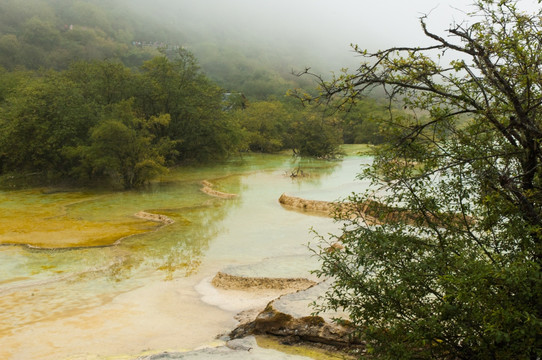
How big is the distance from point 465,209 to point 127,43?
Answer: 426 feet

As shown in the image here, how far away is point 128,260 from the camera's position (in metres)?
12.1

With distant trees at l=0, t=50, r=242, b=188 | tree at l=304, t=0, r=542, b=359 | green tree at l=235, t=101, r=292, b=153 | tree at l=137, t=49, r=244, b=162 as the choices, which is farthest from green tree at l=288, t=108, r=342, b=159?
tree at l=304, t=0, r=542, b=359

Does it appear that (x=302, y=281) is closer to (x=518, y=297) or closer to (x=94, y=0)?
(x=518, y=297)

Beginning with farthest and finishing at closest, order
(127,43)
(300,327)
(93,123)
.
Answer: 1. (127,43)
2. (93,123)
3. (300,327)

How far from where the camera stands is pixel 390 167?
208 inches

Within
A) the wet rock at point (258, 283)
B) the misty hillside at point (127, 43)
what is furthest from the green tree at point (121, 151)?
the misty hillside at point (127, 43)

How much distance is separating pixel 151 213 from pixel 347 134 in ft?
165

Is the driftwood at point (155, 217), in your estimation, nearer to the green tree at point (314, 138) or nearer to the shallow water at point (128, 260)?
the shallow water at point (128, 260)

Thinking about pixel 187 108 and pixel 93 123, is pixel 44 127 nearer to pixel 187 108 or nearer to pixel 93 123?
pixel 93 123

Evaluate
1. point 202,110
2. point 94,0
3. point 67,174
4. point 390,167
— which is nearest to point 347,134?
point 202,110

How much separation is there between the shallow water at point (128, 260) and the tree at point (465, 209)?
344cm

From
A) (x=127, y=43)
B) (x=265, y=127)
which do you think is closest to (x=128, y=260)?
(x=265, y=127)

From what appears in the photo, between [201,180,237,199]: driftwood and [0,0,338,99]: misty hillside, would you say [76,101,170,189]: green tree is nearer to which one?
[201,180,237,199]: driftwood

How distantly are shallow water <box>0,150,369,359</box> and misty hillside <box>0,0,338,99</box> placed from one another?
39.5 meters
